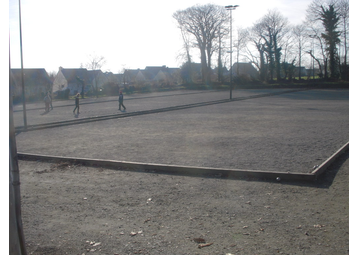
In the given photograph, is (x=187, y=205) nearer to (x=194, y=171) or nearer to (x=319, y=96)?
(x=194, y=171)

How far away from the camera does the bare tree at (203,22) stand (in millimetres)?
58406

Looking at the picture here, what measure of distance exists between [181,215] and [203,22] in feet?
193

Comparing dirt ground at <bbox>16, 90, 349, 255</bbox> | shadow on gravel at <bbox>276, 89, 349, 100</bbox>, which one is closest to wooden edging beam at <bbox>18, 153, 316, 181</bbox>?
dirt ground at <bbox>16, 90, 349, 255</bbox>

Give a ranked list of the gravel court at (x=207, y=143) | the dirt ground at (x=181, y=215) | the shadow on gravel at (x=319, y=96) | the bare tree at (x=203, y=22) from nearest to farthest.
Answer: the dirt ground at (x=181, y=215) → the gravel court at (x=207, y=143) → the shadow on gravel at (x=319, y=96) → the bare tree at (x=203, y=22)

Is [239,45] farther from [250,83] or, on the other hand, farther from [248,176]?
[248,176]

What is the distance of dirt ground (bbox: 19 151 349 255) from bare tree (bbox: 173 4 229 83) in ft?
183

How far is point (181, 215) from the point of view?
15.3ft

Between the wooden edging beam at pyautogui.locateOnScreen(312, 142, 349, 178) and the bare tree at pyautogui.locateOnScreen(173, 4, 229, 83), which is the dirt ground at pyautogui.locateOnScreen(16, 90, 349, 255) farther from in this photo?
the bare tree at pyautogui.locateOnScreen(173, 4, 229, 83)

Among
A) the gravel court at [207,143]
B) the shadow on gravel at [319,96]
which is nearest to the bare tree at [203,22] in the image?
the shadow on gravel at [319,96]

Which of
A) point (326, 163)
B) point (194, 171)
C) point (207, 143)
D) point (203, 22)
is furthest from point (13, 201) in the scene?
point (203, 22)

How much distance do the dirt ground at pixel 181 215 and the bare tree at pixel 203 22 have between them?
55851 mm

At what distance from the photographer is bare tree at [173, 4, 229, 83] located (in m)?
58.4

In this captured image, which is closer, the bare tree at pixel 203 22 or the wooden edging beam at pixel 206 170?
the wooden edging beam at pixel 206 170

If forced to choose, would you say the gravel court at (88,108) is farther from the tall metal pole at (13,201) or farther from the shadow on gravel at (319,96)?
the tall metal pole at (13,201)
